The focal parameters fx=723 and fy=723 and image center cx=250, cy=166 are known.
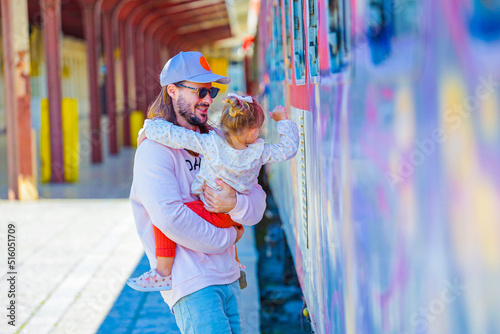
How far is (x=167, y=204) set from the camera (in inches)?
99.0

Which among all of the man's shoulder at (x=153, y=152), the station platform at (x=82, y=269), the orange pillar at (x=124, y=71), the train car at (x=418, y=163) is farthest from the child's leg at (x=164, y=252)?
the orange pillar at (x=124, y=71)

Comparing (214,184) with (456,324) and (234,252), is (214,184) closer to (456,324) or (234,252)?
(234,252)

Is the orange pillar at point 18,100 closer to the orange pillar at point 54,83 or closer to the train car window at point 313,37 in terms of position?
the orange pillar at point 54,83

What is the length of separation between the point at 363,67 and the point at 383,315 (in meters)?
0.59

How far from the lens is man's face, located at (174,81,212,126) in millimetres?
2681

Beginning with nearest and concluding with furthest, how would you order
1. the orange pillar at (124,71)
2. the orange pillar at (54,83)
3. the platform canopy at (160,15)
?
1. the orange pillar at (54,83)
2. the platform canopy at (160,15)
3. the orange pillar at (124,71)

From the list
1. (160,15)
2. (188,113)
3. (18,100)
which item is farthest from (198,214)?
(160,15)

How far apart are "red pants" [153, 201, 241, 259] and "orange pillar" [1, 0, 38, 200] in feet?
26.2

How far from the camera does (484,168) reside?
1.29 metres

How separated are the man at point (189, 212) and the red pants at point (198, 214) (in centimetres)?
4

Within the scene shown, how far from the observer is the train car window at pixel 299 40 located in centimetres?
346

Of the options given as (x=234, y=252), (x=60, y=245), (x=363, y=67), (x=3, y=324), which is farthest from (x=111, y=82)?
(x=363, y=67)

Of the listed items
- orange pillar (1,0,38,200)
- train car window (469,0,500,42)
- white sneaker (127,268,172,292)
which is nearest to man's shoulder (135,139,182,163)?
white sneaker (127,268,172,292)

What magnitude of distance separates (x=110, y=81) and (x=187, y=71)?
48.1 feet
